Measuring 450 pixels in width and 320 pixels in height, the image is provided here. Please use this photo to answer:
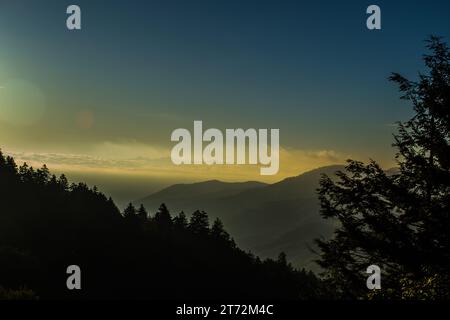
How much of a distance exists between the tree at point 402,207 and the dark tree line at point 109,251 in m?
47.9

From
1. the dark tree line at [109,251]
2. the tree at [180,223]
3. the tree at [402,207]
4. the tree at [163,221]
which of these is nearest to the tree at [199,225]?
the dark tree line at [109,251]

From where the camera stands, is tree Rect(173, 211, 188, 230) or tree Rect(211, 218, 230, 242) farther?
tree Rect(211, 218, 230, 242)

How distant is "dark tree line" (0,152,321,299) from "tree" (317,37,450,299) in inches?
1885

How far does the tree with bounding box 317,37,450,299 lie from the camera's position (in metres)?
14.0

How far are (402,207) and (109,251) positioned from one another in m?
72.8

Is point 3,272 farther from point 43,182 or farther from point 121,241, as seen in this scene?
point 43,182

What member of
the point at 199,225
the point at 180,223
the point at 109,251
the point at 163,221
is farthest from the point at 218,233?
the point at 109,251

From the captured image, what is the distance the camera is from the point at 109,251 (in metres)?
81.7

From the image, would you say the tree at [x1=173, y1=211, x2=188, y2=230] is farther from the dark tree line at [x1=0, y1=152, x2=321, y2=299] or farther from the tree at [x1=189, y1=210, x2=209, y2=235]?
the tree at [x1=189, y1=210, x2=209, y2=235]

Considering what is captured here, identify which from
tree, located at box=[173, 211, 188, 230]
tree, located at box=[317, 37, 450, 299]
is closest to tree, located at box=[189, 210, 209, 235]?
tree, located at box=[173, 211, 188, 230]
